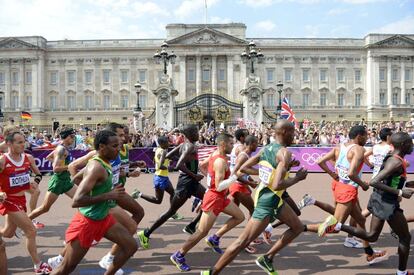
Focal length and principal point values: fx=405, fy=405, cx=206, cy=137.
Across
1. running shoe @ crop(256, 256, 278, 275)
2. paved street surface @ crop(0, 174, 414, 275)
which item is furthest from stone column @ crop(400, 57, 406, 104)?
running shoe @ crop(256, 256, 278, 275)

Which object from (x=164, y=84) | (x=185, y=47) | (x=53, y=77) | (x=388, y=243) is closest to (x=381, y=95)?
(x=185, y=47)

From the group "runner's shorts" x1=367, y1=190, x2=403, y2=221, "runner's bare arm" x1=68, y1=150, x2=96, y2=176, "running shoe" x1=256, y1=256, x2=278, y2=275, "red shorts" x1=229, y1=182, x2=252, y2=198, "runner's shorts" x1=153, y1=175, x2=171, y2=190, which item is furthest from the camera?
"runner's shorts" x1=153, y1=175, x2=171, y2=190

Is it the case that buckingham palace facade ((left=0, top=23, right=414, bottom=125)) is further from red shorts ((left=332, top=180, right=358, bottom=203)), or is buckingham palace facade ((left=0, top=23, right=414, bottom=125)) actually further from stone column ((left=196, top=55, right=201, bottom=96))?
red shorts ((left=332, top=180, right=358, bottom=203))

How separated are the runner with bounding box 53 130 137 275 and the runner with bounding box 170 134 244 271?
1307mm

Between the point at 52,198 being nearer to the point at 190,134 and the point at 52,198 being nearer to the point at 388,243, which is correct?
the point at 190,134

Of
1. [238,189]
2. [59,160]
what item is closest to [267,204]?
[238,189]

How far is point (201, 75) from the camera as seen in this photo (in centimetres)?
6191

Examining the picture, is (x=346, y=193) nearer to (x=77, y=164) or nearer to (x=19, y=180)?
(x=77, y=164)

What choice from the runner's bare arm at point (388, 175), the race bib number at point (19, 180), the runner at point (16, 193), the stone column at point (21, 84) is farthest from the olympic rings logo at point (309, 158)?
the stone column at point (21, 84)

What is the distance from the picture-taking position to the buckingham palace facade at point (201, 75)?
62031mm

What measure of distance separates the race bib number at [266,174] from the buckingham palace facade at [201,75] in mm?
56561

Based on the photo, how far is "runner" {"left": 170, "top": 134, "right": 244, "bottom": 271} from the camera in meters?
5.50

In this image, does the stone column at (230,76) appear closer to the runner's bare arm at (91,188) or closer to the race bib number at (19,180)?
the race bib number at (19,180)

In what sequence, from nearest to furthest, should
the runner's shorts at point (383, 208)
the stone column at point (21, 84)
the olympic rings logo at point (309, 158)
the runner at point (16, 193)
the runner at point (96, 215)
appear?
the runner at point (96, 215)
the runner's shorts at point (383, 208)
the runner at point (16, 193)
the olympic rings logo at point (309, 158)
the stone column at point (21, 84)
